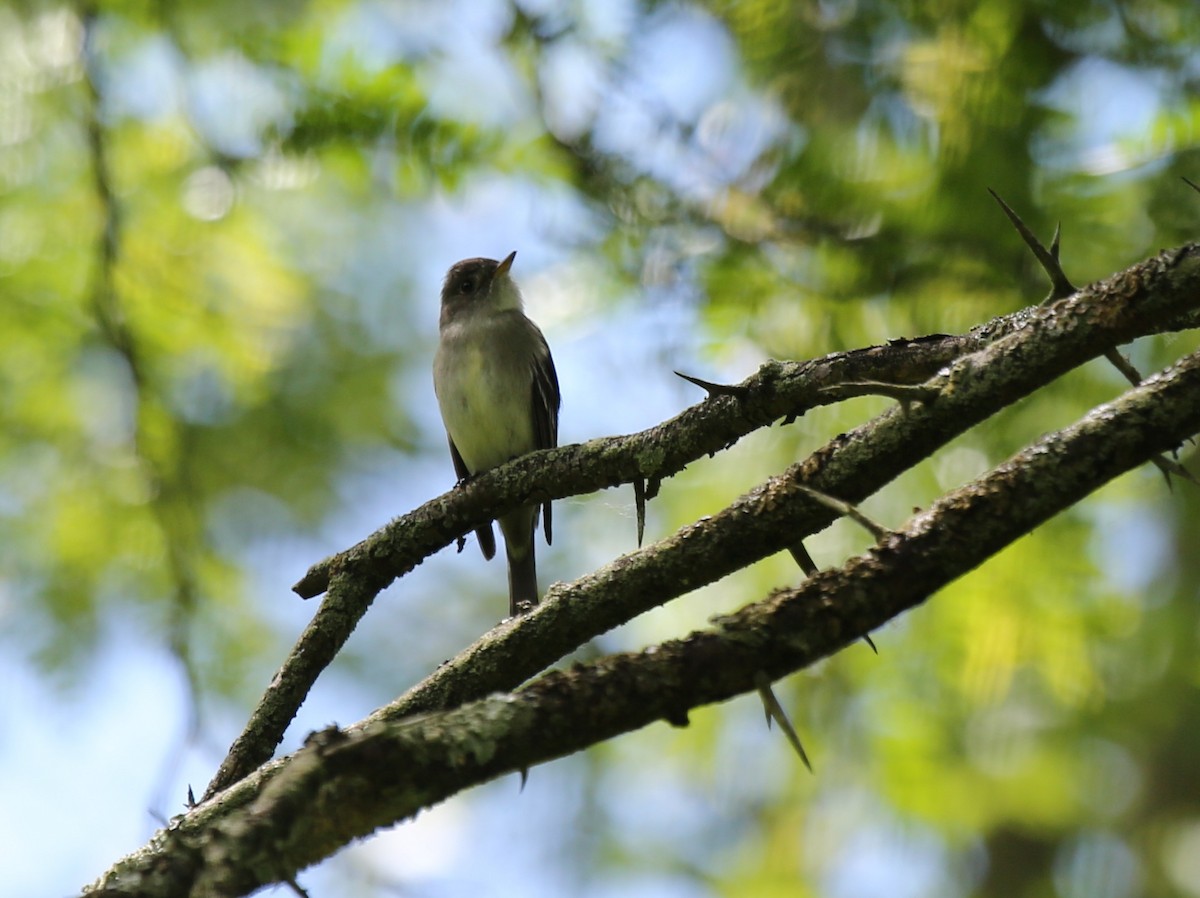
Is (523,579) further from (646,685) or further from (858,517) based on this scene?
(646,685)

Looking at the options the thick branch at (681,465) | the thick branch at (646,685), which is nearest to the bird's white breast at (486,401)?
the thick branch at (681,465)

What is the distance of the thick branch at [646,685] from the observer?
171 cm

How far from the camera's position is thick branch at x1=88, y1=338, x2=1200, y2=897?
171 centimetres

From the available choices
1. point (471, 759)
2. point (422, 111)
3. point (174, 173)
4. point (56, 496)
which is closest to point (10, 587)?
point (56, 496)

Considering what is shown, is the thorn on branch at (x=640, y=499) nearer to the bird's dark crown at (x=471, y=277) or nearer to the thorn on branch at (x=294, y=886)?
the thorn on branch at (x=294, y=886)

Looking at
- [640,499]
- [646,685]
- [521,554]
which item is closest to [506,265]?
[521,554]

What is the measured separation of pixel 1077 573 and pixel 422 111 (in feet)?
10.6

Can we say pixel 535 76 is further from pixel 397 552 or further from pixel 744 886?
pixel 744 886

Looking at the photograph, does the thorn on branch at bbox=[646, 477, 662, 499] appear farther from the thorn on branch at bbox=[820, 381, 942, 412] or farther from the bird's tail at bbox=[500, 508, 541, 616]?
the bird's tail at bbox=[500, 508, 541, 616]

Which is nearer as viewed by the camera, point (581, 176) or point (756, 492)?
point (756, 492)

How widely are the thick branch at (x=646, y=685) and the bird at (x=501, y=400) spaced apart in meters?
4.72

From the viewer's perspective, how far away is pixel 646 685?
74.5 inches

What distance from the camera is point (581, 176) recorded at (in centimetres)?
502

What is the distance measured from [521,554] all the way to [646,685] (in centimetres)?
521
